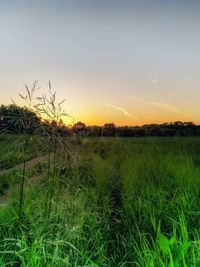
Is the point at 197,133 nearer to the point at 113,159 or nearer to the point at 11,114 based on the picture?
the point at 113,159

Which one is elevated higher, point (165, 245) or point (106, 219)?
point (165, 245)

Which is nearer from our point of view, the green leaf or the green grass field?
the green leaf

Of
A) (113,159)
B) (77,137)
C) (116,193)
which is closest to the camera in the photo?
(77,137)

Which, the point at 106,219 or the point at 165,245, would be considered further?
the point at 106,219

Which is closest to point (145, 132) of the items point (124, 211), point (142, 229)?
point (124, 211)

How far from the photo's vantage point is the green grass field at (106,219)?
358cm

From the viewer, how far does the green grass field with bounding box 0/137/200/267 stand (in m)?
3.58

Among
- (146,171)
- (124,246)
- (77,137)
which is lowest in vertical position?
(124,246)

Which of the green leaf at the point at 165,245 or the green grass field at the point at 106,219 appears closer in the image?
the green leaf at the point at 165,245

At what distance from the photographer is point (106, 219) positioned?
222 inches

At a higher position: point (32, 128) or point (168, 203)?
point (32, 128)

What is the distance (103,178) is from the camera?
7633 mm

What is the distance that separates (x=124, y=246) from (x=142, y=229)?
0.42 m

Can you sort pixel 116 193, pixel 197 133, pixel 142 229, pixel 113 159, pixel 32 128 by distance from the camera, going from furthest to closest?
pixel 197 133
pixel 113 159
pixel 116 193
pixel 142 229
pixel 32 128
